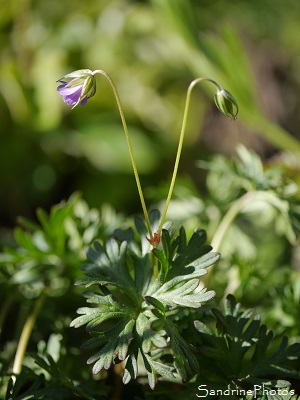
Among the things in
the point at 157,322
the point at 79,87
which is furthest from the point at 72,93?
the point at 157,322

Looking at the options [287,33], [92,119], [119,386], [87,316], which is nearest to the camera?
[87,316]

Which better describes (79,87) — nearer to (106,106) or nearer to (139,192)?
(139,192)

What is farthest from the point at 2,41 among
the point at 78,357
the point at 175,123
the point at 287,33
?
the point at 78,357

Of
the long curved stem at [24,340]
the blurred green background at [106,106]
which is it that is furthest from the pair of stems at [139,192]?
the blurred green background at [106,106]

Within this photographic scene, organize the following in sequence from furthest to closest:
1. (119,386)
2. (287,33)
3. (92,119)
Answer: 1. (287,33)
2. (92,119)
3. (119,386)

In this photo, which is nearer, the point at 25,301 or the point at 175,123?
the point at 25,301

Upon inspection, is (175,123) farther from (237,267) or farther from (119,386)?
(119,386)

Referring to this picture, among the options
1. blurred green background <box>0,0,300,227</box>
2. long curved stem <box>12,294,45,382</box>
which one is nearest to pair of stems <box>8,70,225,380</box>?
long curved stem <box>12,294,45,382</box>
